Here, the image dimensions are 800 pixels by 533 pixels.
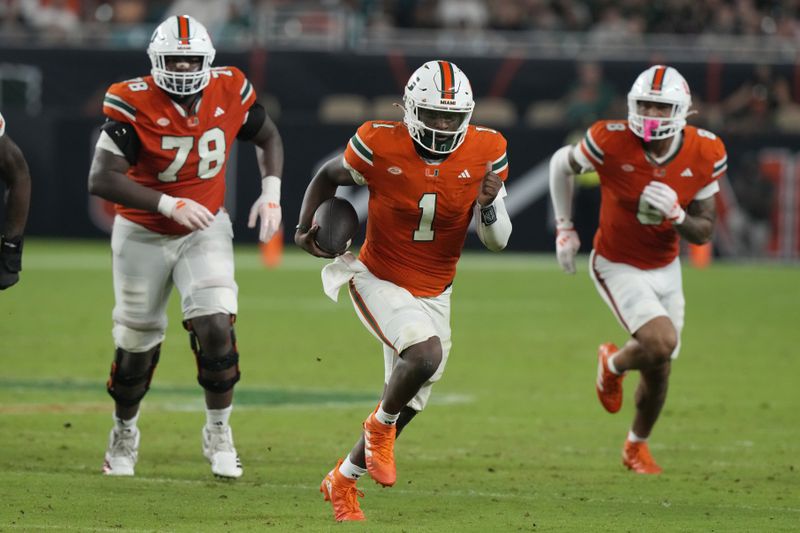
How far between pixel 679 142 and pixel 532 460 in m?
1.85

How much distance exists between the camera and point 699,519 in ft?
20.6

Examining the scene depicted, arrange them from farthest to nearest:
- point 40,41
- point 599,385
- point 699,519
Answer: point 40,41 → point 599,385 → point 699,519

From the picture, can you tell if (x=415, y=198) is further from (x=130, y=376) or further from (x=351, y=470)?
(x=130, y=376)

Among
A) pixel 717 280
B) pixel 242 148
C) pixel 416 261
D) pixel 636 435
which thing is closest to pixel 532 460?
pixel 636 435

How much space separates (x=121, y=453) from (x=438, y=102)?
2433mm

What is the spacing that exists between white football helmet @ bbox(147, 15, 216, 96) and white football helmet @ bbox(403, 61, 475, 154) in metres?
1.28

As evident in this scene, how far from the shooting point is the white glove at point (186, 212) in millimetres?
6754

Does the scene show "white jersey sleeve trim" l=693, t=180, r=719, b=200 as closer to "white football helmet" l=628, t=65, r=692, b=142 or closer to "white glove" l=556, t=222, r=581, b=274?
"white football helmet" l=628, t=65, r=692, b=142

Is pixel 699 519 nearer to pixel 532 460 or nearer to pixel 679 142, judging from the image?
Result: pixel 532 460

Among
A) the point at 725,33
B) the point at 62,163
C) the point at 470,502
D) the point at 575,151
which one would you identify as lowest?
the point at 62,163

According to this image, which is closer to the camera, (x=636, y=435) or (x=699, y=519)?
(x=699, y=519)

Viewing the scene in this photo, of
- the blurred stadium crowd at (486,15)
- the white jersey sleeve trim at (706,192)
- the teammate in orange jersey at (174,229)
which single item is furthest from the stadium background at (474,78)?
the teammate in orange jersey at (174,229)

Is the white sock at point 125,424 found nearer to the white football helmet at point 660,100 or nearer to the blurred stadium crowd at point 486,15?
the white football helmet at point 660,100

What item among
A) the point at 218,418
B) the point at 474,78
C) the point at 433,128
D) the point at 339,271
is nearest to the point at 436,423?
the point at 218,418
